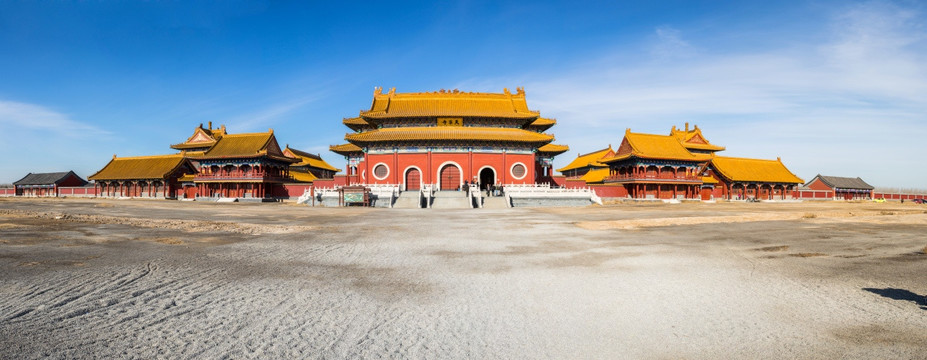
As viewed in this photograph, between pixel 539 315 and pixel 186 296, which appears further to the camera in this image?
pixel 186 296

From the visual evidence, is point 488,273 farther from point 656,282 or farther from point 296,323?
point 296,323

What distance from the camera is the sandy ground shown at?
439 cm

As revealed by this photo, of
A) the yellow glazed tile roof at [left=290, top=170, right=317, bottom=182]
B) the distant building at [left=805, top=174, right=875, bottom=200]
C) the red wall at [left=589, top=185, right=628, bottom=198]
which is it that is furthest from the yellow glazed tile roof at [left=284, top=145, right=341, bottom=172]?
the distant building at [left=805, top=174, right=875, bottom=200]

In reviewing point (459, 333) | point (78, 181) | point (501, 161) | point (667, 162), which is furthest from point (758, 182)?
point (78, 181)

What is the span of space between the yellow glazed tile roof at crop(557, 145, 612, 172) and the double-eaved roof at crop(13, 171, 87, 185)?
68686 mm

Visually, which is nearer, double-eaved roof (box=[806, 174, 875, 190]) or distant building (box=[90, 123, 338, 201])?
distant building (box=[90, 123, 338, 201])

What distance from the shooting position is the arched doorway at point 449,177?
127 feet

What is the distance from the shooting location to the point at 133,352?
4.16 meters

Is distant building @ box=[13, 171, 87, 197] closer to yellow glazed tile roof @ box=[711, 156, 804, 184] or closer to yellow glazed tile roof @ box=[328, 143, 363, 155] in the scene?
yellow glazed tile roof @ box=[328, 143, 363, 155]

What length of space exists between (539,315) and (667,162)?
1675 inches

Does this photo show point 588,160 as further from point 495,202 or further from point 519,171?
point 495,202

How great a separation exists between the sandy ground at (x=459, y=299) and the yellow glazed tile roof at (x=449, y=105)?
29.2m

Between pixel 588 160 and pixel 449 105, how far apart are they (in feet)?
78.9

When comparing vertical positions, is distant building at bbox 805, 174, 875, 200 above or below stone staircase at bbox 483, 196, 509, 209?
above
